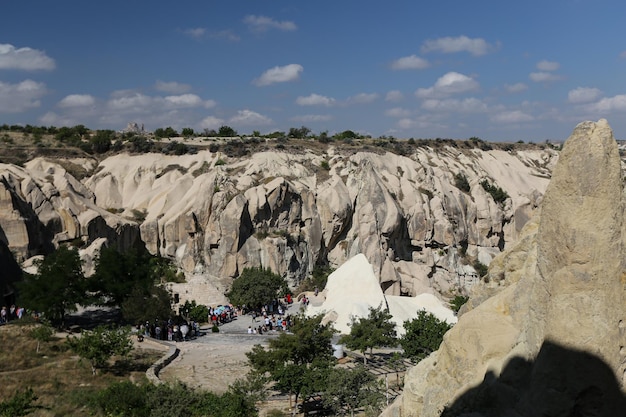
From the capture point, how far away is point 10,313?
2797 cm

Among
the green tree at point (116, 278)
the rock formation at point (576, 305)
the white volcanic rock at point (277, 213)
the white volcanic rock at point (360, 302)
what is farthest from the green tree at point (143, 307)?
the rock formation at point (576, 305)

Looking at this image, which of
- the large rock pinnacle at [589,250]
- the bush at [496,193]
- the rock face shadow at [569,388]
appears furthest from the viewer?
the bush at [496,193]

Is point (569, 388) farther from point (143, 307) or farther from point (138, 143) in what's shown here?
point (138, 143)

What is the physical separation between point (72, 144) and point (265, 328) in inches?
1331

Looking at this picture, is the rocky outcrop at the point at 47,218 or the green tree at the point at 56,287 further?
the rocky outcrop at the point at 47,218

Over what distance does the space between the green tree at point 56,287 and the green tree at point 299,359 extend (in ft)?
35.9

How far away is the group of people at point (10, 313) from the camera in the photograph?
26.4 meters

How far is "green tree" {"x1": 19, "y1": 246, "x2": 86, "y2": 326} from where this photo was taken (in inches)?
973

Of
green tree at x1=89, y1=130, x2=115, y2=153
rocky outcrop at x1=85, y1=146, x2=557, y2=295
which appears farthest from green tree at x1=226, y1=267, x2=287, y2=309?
green tree at x1=89, y1=130, x2=115, y2=153

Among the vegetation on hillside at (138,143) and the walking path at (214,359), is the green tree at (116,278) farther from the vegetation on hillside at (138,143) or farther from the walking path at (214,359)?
the vegetation on hillside at (138,143)

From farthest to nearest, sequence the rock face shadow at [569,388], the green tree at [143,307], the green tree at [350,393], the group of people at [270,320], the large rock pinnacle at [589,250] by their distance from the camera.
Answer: the group of people at [270,320], the green tree at [143,307], the green tree at [350,393], the large rock pinnacle at [589,250], the rock face shadow at [569,388]

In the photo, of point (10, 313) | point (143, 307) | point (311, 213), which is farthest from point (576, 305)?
point (311, 213)

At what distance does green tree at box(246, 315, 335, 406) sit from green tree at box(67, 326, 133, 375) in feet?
17.4

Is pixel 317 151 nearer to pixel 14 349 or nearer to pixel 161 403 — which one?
pixel 14 349
